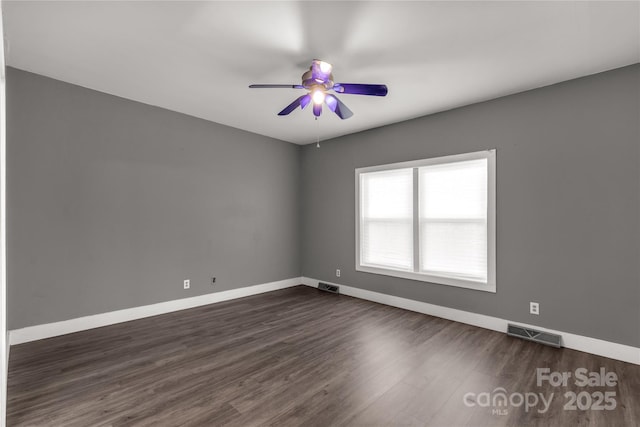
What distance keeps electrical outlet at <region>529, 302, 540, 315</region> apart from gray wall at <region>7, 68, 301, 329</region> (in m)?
3.80

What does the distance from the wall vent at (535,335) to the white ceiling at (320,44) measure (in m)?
2.63

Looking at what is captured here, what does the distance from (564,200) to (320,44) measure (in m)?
2.87

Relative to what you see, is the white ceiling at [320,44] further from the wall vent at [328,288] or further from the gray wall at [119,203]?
the wall vent at [328,288]

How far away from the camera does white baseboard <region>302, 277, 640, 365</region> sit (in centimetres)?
278

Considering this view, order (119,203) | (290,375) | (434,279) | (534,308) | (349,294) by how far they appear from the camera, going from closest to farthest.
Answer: (290,375), (534,308), (119,203), (434,279), (349,294)

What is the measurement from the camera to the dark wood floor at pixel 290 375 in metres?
2.03

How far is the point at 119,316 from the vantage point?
143 inches

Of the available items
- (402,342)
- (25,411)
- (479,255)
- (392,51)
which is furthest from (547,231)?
(25,411)

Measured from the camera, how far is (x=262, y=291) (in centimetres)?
519

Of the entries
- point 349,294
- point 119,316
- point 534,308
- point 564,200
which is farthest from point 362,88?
point 119,316

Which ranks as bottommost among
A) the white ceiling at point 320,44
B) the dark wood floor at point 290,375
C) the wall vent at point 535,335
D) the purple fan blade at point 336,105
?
the dark wood floor at point 290,375

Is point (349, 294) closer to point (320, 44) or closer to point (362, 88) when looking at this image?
point (362, 88)

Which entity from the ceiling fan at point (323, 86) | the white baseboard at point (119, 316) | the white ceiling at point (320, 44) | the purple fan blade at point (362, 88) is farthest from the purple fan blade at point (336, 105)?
the white baseboard at point (119, 316)

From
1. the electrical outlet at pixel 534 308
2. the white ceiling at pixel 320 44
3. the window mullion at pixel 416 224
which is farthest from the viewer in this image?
the window mullion at pixel 416 224
